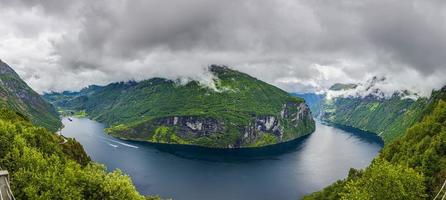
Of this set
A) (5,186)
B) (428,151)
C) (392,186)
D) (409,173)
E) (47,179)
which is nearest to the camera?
(5,186)

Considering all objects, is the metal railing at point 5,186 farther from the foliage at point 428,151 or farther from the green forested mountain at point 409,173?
the foliage at point 428,151

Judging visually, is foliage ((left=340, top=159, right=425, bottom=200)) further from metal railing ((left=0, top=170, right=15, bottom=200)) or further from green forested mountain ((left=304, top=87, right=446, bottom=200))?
metal railing ((left=0, top=170, right=15, bottom=200))

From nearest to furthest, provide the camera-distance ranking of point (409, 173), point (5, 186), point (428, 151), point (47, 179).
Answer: point (5, 186)
point (47, 179)
point (409, 173)
point (428, 151)

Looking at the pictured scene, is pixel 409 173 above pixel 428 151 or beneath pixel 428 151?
beneath

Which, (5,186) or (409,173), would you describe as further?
(409,173)

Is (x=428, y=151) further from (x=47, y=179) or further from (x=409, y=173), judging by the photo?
(x=47, y=179)

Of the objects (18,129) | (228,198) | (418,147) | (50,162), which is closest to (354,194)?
(418,147)

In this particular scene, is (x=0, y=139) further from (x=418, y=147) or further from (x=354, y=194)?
(x=418, y=147)

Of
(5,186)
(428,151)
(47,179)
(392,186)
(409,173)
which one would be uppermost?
(428,151)

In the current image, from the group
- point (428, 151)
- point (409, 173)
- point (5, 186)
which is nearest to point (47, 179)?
point (5, 186)
